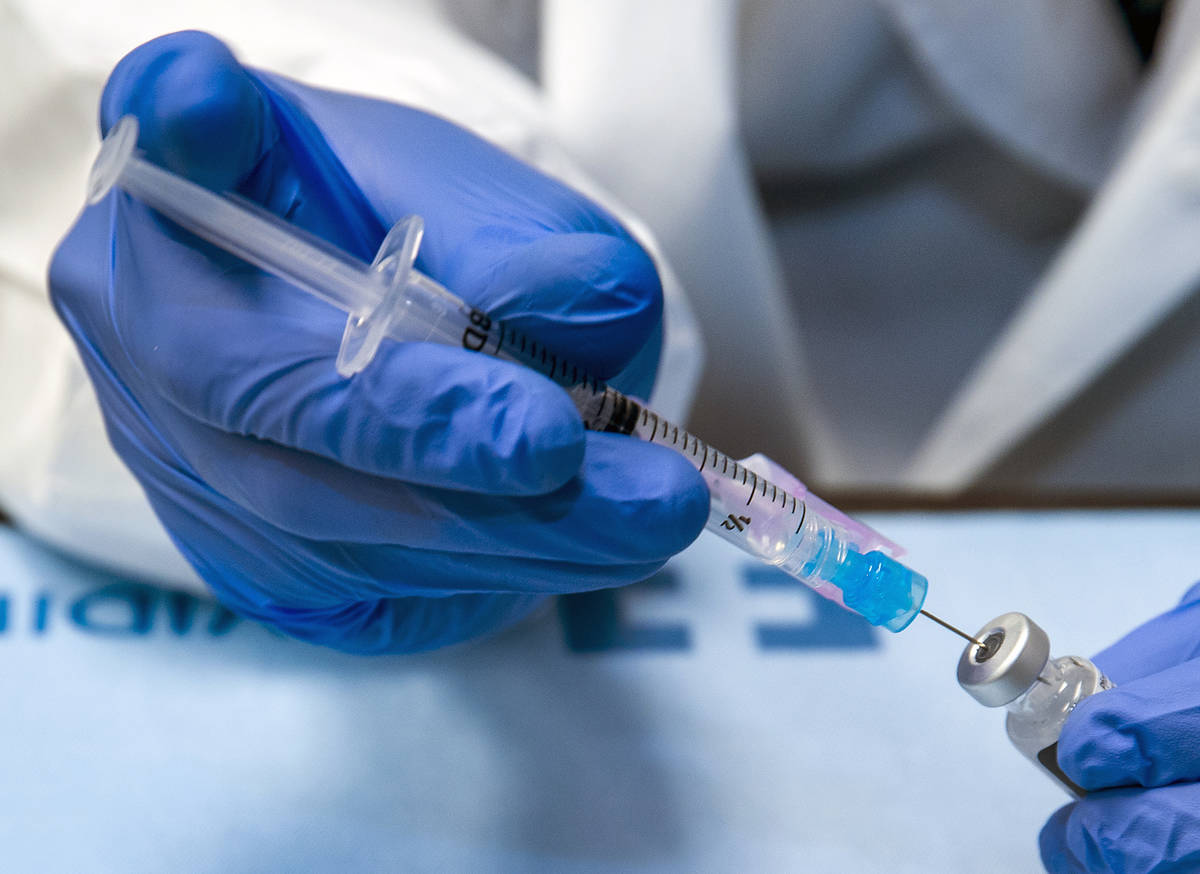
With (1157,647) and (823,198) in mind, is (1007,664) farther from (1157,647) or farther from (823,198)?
(823,198)

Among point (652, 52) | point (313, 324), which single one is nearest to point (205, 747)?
point (313, 324)

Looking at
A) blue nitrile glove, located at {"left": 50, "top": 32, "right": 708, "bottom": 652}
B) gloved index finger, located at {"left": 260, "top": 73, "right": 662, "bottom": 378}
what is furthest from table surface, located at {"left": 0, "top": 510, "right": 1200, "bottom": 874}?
gloved index finger, located at {"left": 260, "top": 73, "right": 662, "bottom": 378}

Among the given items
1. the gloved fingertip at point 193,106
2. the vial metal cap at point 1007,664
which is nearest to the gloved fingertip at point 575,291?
the gloved fingertip at point 193,106

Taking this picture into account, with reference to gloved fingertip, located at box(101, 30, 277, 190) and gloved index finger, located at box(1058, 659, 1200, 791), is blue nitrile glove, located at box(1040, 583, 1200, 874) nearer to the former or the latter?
gloved index finger, located at box(1058, 659, 1200, 791)

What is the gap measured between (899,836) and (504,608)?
0.29 m

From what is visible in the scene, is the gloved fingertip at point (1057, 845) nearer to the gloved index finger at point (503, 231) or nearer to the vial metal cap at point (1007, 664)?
the vial metal cap at point (1007, 664)

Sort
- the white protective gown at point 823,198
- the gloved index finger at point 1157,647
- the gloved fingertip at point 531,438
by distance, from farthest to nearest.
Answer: the white protective gown at point 823,198
the gloved index finger at point 1157,647
the gloved fingertip at point 531,438

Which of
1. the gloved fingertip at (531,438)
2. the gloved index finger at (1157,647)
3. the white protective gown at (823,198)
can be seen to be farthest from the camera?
the white protective gown at (823,198)

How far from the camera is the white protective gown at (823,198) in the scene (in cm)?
82

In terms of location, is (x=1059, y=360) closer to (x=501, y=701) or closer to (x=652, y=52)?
(x=652, y=52)

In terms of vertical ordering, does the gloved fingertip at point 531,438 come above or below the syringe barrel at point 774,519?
above

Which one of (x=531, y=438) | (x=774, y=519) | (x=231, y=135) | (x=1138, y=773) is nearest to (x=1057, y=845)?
(x=1138, y=773)

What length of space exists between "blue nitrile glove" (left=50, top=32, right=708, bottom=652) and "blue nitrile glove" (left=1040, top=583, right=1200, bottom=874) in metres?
0.22

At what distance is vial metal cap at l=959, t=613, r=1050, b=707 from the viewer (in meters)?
0.53
